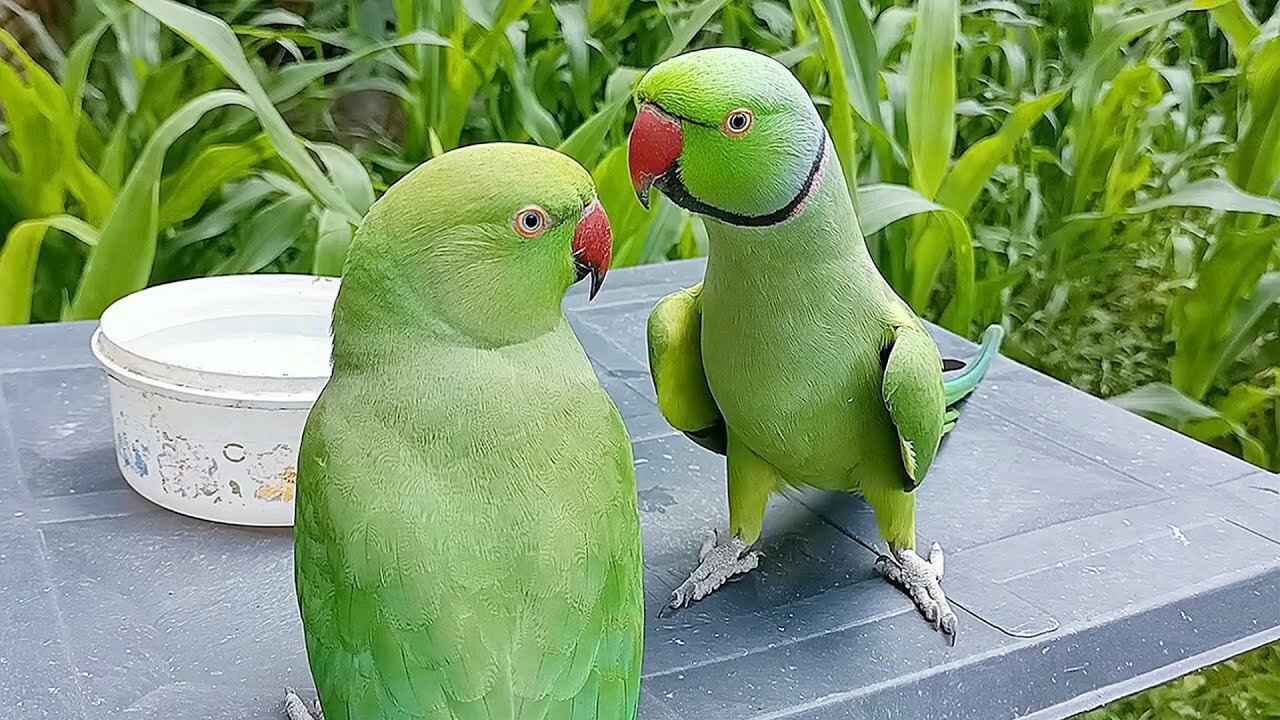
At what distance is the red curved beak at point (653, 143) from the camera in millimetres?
638

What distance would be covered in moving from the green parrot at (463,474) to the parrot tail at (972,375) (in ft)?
1.35

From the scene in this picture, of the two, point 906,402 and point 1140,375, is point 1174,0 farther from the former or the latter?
point 906,402

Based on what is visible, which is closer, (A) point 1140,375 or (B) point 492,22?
(B) point 492,22

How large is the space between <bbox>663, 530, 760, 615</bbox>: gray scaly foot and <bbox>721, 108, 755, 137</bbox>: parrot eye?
0.95ft

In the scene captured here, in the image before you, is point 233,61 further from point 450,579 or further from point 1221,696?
point 1221,696

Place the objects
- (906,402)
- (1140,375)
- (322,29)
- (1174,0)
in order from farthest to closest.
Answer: (1174,0), (322,29), (1140,375), (906,402)

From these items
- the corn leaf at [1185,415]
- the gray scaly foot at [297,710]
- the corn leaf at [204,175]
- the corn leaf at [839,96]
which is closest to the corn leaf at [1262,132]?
the corn leaf at [1185,415]

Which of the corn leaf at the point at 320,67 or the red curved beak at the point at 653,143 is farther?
the corn leaf at the point at 320,67

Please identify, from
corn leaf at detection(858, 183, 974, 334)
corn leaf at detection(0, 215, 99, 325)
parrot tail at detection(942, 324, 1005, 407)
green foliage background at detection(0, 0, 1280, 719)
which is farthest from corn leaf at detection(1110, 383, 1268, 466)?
corn leaf at detection(0, 215, 99, 325)

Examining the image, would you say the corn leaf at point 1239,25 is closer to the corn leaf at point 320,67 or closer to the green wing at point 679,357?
the corn leaf at point 320,67

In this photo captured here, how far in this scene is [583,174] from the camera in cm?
57

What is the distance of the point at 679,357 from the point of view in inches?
30.6

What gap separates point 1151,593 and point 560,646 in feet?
1.46

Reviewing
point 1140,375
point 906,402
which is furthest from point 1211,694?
point 906,402
